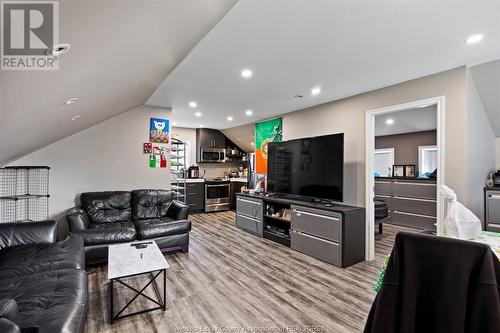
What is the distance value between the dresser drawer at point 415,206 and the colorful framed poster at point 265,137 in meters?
3.11

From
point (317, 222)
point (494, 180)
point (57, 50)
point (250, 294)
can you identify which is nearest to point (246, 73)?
point (57, 50)

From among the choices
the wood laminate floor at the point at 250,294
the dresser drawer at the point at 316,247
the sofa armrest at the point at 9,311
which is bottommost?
the wood laminate floor at the point at 250,294

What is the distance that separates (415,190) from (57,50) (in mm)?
6226

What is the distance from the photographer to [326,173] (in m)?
3.79

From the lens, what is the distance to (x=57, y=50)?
1188 mm

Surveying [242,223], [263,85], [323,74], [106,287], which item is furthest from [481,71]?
[106,287]

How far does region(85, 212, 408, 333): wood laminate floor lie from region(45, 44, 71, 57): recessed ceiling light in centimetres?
207

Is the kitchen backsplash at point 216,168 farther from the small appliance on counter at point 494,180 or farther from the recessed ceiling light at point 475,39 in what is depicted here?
the recessed ceiling light at point 475,39

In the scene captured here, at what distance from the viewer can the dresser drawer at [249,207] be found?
481cm

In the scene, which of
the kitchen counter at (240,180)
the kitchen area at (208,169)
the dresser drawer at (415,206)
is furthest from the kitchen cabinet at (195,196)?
the dresser drawer at (415,206)

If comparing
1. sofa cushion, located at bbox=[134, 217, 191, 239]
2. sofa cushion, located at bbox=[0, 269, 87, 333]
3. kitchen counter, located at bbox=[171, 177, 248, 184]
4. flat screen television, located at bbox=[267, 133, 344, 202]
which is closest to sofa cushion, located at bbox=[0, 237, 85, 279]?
sofa cushion, located at bbox=[0, 269, 87, 333]

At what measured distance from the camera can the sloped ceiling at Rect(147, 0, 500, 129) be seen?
1.80m

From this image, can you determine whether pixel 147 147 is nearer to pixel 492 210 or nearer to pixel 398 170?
pixel 492 210

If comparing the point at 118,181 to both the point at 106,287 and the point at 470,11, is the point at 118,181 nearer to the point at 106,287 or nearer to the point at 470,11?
the point at 106,287
